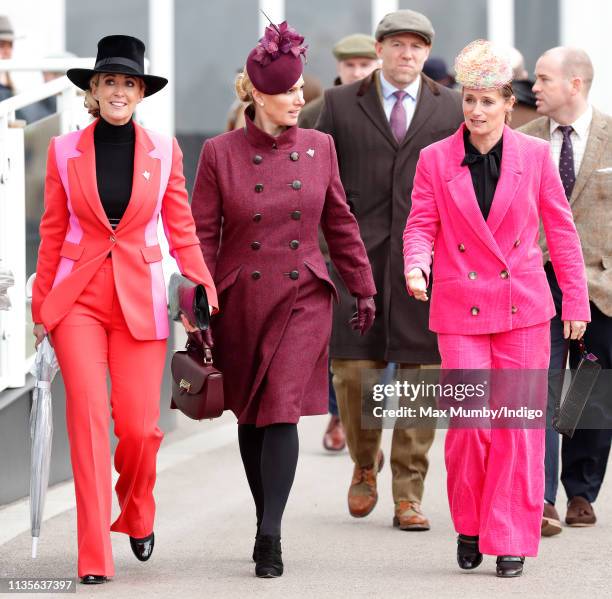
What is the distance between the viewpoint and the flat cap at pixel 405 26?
8.52m

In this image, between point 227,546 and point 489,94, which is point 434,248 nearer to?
point 489,94

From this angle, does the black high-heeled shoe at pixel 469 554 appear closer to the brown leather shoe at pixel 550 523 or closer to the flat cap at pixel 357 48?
the brown leather shoe at pixel 550 523

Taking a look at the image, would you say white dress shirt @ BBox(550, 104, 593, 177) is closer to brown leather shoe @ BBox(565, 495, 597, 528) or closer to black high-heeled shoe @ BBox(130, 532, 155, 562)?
brown leather shoe @ BBox(565, 495, 597, 528)

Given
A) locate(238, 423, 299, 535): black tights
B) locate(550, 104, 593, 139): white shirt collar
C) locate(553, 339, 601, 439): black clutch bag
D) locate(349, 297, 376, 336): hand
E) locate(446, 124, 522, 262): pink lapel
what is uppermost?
locate(550, 104, 593, 139): white shirt collar

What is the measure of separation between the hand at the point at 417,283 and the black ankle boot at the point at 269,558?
1051 millimetres

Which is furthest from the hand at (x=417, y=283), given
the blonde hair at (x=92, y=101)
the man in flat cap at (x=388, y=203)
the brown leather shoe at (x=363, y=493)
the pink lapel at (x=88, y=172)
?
the brown leather shoe at (x=363, y=493)

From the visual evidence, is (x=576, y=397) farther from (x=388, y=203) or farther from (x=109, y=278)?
(x=109, y=278)

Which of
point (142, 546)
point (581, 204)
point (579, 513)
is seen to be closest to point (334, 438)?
point (579, 513)

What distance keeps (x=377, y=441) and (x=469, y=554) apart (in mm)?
1504

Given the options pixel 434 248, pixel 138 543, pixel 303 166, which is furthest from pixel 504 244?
pixel 138 543

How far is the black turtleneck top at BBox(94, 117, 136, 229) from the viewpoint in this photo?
7008mm

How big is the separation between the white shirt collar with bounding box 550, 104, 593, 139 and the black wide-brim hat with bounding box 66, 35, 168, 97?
2.00 m

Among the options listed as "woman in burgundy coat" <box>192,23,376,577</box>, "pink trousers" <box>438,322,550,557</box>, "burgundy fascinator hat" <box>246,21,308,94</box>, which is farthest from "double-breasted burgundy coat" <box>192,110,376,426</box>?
"pink trousers" <box>438,322,550,557</box>

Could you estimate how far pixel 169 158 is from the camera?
23.4ft
